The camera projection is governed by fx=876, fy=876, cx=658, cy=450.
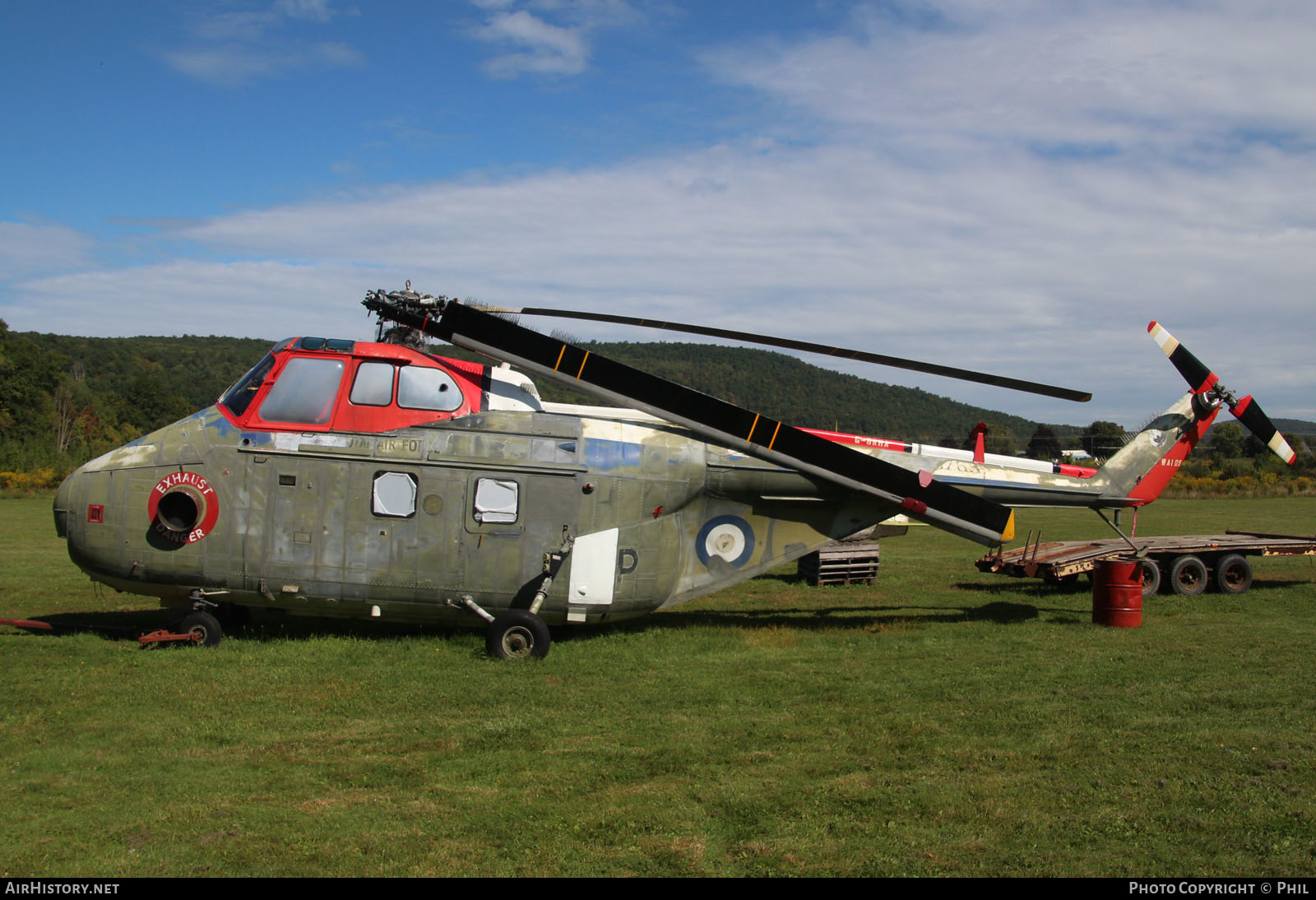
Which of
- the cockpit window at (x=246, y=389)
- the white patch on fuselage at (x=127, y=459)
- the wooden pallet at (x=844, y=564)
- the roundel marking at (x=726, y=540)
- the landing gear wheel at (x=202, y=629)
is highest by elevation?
the cockpit window at (x=246, y=389)

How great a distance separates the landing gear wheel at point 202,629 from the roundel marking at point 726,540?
5924mm

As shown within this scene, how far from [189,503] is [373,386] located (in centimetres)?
253

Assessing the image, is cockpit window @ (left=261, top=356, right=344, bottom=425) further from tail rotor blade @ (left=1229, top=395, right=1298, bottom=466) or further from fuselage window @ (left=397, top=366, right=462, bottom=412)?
tail rotor blade @ (left=1229, top=395, right=1298, bottom=466)

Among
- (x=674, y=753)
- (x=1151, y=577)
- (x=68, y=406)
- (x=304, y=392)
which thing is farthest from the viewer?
(x=68, y=406)

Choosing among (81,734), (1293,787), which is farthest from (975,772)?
(81,734)

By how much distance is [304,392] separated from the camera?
1068 centimetres

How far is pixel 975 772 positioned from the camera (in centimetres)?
671

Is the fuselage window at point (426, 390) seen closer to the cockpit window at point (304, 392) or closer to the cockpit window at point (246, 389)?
the cockpit window at point (304, 392)

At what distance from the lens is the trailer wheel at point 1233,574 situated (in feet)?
52.1

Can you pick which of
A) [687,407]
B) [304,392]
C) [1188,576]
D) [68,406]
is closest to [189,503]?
[304,392]

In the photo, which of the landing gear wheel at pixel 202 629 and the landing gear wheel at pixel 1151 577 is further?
the landing gear wheel at pixel 1151 577

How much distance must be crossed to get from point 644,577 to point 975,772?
16.8 feet

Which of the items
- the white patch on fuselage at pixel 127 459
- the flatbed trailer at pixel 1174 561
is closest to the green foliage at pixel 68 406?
the white patch on fuselage at pixel 127 459

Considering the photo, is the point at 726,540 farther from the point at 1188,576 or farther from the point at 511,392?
the point at 1188,576
